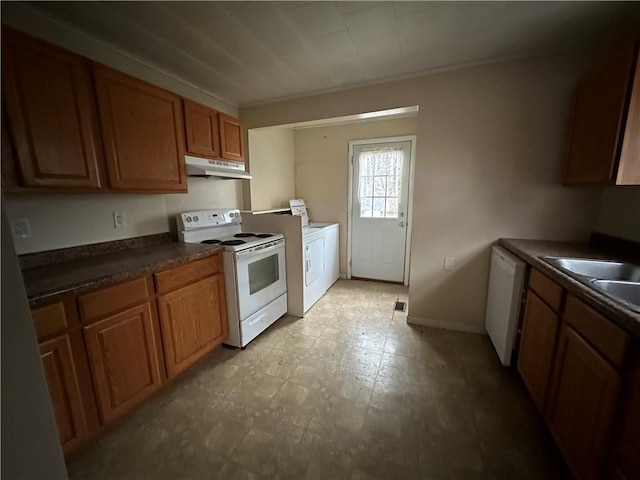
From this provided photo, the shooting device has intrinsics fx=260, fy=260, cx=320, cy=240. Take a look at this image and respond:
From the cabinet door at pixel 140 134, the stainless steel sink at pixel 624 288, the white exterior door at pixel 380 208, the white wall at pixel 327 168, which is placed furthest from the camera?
the white wall at pixel 327 168

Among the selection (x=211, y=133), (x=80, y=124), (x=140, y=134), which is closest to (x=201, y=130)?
(x=211, y=133)

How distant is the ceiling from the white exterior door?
4.30ft

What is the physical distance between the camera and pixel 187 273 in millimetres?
1801

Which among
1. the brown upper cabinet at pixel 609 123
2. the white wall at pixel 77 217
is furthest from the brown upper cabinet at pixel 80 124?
the brown upper cabinet at pixel 609 123

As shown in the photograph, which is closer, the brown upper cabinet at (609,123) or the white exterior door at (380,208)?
the brown upper cabinet at (609,123)

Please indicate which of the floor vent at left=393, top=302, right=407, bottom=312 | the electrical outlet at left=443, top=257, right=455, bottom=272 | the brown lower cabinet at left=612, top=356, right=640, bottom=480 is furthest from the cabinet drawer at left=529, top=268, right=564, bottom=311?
the floor vent at left=393, top=302, right=407, bottom=312

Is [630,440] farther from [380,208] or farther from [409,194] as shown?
[380,208]

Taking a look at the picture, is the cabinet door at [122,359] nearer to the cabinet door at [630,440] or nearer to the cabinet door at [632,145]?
the cabinet door at [630,440]

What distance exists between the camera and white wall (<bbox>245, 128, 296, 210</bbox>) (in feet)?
10.5

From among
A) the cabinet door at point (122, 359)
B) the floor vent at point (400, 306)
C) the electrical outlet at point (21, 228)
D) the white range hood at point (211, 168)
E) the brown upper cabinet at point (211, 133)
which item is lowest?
the floor vent at point (400, 306)

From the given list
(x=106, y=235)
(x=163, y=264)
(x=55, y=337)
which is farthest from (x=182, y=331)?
(x=106, y=235)

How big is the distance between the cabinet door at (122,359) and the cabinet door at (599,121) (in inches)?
112

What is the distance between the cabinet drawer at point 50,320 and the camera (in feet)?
3.62

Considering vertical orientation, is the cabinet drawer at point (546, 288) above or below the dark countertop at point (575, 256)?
below
